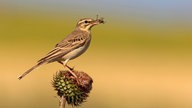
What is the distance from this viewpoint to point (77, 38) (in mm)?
19078

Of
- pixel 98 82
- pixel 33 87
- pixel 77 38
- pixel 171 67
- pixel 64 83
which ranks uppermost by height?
pixel 171 67

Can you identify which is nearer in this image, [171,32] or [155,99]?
[155,99]

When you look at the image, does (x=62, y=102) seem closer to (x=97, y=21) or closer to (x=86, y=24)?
(x=97, y=21)

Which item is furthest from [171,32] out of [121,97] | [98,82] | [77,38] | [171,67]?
[77,38]

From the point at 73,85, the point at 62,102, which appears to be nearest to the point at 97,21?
the point at 73,85

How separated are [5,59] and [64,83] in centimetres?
2663

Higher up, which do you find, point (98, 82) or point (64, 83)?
point (98, 82)

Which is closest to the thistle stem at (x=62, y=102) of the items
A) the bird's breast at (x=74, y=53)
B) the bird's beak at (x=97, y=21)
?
the bird's breast at (x=74, y=53)

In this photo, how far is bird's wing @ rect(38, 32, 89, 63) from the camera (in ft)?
59.3

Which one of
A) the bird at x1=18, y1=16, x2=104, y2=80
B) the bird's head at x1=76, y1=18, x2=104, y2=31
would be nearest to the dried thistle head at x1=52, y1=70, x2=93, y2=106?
the bird at x1=18, y1=16, x2=104, y2=80

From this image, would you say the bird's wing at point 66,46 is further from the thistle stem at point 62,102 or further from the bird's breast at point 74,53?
the thistle stem at point 62,102

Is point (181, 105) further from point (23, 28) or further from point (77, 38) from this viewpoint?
point (23, 28)

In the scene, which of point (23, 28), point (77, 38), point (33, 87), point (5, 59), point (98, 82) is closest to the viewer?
point (77, 38)

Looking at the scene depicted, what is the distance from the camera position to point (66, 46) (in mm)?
18625
